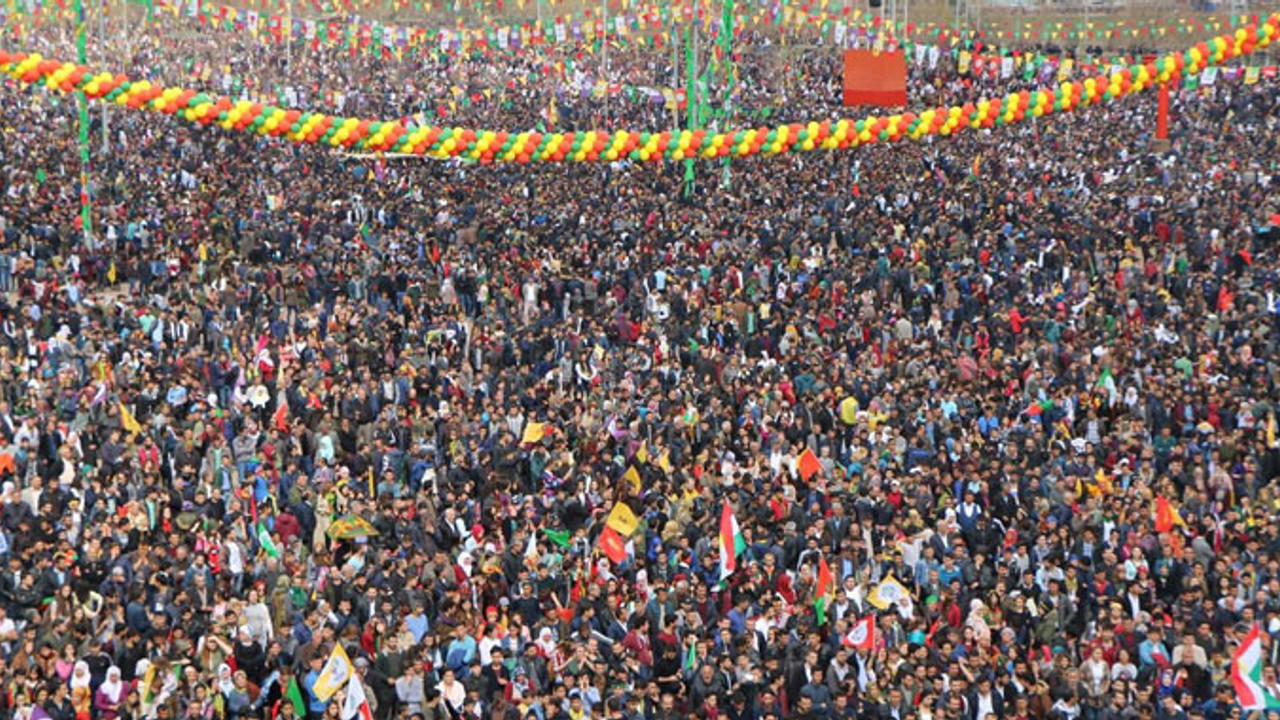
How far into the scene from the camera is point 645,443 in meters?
20.2

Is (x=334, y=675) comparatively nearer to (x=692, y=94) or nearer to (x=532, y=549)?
(x=532, y=549)

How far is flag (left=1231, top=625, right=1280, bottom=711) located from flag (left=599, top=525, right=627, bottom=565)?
522cm

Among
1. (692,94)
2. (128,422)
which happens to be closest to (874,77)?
(692,94)

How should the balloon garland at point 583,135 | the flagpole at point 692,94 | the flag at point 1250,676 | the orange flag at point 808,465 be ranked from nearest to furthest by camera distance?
the flag at point 1250,676, the orange flag at point 808,465, the balloon garland at point 583,135, the flagpole at point 692,94

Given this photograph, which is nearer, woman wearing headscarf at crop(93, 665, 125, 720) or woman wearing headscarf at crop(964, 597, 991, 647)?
woman wearing headscarf at crop(93, 665, 125, 720)

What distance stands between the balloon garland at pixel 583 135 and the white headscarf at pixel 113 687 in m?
7.83

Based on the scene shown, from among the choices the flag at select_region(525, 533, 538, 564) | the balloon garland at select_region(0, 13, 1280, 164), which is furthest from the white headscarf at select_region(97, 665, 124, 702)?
the balloon garland at select_region(0, 13, 1280, 164)

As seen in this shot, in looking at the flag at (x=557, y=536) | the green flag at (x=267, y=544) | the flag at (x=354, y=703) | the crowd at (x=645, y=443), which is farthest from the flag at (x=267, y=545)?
the flag at (x=354, y=703)

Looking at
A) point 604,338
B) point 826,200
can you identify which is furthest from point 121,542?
point 826,200

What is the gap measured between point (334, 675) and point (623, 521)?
3.98 m

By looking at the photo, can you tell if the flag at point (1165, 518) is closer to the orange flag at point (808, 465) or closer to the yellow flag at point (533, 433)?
the orange flag at point (808, 465)

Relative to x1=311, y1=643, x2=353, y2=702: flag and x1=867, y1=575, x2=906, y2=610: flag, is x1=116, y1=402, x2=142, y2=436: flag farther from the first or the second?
x1=867, y1=575, x2=906, y2=610: flag

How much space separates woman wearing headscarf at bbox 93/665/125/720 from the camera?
45.9 feet

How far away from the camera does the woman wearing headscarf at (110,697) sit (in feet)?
45.9
